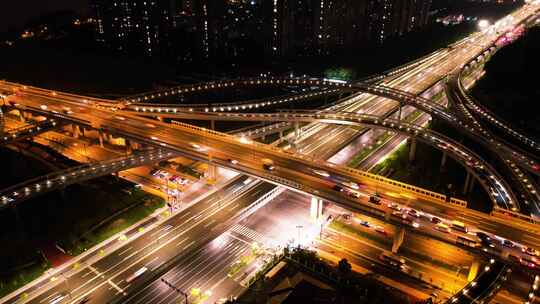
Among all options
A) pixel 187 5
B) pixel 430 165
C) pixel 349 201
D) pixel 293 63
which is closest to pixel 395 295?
pixel 349 201

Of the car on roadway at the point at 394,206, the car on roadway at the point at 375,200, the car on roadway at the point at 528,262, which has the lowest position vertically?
the car on roadway at the point at 528,262

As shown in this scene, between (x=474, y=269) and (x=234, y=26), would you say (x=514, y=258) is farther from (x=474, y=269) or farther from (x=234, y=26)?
(x=234, y=26)

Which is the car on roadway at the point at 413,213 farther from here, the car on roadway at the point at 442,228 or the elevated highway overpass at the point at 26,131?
the elevated highway overpass at the point at 26,131

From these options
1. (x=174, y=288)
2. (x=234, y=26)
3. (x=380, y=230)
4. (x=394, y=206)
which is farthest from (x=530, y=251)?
(x=234, y=26)

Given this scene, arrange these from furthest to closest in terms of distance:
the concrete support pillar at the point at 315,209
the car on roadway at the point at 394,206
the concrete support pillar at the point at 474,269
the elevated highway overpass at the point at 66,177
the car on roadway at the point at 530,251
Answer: the concrete support pillar at the point at 315,209 < the elevated highway overpass at the point at 66,177 < the car on roadway at the point at 394,206 < the concrete support pillar at the point at 474,269 < the car on roadway at the point at 530,251

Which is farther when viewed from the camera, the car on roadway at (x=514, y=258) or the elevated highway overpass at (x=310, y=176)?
the elevated highway overpass at (x=310, y=176)

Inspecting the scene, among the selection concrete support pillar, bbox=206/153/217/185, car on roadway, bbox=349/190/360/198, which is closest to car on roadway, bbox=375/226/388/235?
car on roadway, bbox=349/190/360/198

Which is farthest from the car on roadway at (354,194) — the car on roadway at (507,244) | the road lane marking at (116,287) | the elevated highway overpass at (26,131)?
the elevated highway overpass at (26,131)

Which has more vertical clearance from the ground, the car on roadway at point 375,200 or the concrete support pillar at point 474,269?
the car on roadway at point 375,200
